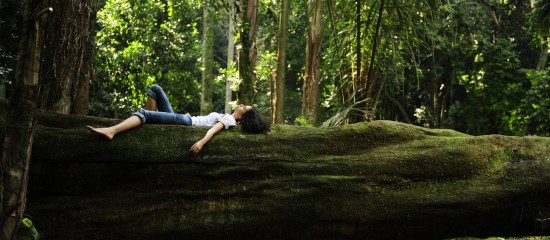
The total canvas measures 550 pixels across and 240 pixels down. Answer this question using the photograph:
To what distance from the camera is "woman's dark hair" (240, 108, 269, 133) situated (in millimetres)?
6578

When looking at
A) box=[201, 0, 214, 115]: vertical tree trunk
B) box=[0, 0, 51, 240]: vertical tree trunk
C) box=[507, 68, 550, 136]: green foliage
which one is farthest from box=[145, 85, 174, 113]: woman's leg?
box=[507, 68, 550, 136]: green foliage

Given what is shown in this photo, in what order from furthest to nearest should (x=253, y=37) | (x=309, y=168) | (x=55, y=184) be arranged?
1. (x=253, y=37)
2. (x=309, y=168)
3. (x=55, y=184)

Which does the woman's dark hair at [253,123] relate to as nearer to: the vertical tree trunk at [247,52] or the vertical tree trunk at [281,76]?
the vertical tree trunk at [247,52]

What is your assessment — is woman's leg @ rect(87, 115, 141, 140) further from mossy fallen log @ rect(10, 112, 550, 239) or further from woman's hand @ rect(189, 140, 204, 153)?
woman's hand @ rect(189, 140, 204, 153)

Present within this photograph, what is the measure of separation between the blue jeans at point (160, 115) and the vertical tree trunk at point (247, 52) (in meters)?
5.87

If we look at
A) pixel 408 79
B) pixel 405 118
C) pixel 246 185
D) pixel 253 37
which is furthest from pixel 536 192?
pixel 405 118

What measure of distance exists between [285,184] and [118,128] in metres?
1.78

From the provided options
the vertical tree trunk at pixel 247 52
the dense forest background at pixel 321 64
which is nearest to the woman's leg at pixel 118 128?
the vertical tree trunk at pixel 247 52

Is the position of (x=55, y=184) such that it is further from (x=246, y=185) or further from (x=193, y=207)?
(x=246, y=185)

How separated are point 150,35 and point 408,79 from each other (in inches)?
371

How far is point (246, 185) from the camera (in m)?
6.28

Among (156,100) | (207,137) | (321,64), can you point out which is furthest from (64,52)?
(321,64)

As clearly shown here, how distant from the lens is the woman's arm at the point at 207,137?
6.19 metres

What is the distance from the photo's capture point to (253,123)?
659 cm
